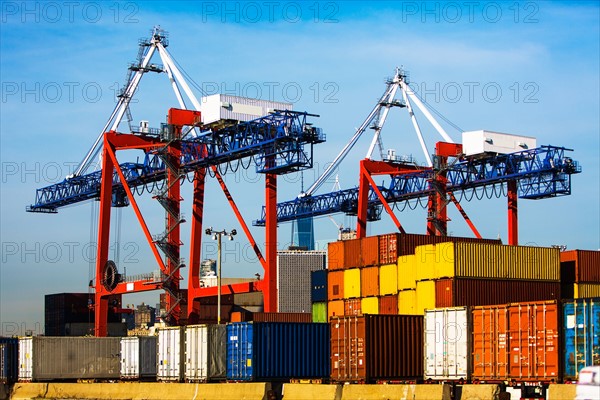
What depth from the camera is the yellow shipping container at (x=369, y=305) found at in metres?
58.3

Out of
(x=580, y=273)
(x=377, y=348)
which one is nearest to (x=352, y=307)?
(x=580, y=273)

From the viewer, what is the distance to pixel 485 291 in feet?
170

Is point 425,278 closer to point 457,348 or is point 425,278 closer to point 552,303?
point 457,348

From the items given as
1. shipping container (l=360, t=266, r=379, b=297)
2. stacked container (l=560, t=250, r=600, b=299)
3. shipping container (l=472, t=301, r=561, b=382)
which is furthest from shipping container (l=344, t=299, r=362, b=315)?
Result: shipping container (l=472, t=301, r=561, b=382)

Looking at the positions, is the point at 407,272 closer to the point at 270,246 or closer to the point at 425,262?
the point at 425,262

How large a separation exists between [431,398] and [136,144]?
45.7m

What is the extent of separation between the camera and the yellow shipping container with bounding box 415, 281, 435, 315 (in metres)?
52.2

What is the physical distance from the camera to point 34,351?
65.5 metres

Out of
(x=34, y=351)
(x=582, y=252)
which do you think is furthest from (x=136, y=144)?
(x=582, y=252)

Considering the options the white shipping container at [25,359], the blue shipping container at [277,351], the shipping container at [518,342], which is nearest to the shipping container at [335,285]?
the blue shipping container at [277,351]

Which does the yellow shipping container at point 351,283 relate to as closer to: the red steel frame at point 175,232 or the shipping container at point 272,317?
the shipping container at point 272,317

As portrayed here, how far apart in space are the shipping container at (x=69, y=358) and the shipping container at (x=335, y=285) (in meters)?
14.2

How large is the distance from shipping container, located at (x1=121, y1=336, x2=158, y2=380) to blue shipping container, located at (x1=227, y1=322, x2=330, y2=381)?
11976 mm

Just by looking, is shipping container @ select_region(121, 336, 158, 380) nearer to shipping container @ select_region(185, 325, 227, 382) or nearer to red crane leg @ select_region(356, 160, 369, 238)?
shipping container @ select_region(185, 325, 227, 382)
